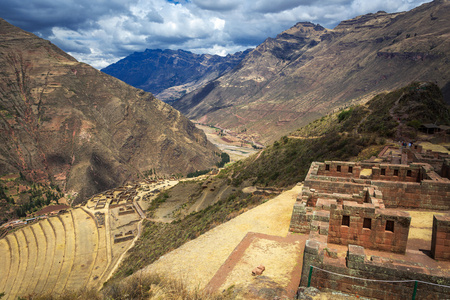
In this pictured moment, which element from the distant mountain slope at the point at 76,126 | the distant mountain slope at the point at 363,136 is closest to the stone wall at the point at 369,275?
the distant mountain slope at the point at 363,136

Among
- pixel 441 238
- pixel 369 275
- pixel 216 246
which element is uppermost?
pixel 441 238

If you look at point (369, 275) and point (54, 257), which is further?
point (54, 257)

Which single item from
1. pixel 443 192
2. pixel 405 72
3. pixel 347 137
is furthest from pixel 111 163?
pixel 405 72

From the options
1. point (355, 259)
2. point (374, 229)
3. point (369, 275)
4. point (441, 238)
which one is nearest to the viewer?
point (369, 275)

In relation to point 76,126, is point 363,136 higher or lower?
higher

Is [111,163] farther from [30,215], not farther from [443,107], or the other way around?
[443,107]

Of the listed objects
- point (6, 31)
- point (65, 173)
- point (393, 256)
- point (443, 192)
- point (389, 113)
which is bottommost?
point (65, 173)

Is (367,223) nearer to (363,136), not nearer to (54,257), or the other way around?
(363,136)

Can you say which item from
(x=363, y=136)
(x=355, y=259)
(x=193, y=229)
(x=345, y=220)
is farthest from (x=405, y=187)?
(x=363, y=136)
